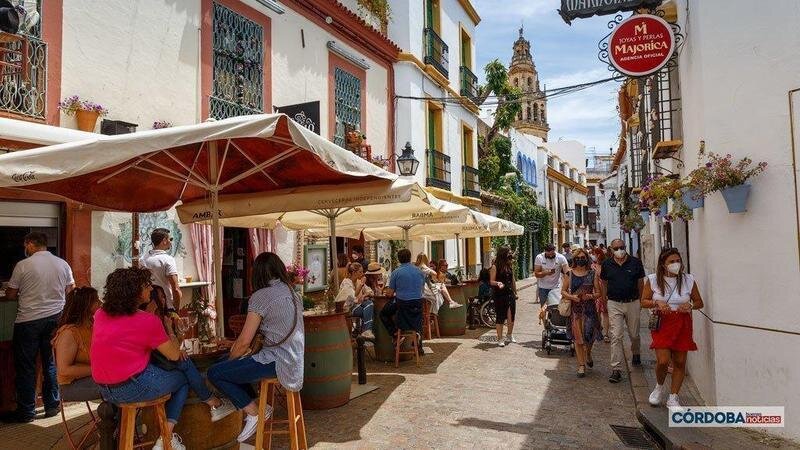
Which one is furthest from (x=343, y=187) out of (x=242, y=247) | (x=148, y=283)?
(x=242, y=247)

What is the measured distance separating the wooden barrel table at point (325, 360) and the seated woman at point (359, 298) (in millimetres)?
1721

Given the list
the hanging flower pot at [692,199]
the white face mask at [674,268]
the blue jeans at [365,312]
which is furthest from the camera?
the blue jeans at [365,312]

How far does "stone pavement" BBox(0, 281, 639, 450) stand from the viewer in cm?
493

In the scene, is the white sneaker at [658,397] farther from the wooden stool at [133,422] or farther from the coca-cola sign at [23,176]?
the coca-cola sign at [23,176]

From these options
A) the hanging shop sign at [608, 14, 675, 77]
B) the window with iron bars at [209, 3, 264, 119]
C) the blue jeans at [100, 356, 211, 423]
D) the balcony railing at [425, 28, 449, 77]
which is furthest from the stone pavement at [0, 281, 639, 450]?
the balcony railing at [425, 28, 449, 77]

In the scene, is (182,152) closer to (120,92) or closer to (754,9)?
(120,92)

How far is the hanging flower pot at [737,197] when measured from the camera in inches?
195

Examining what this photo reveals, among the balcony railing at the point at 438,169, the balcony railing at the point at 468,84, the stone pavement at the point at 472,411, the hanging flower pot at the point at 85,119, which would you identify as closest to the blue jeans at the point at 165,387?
the stone pavement at the point at 472,411

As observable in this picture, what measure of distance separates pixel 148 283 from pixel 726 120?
5.17 m

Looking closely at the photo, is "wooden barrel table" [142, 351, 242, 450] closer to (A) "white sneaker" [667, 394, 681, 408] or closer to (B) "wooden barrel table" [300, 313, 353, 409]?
(B) "wooden barrel table" [300, 313, 353, 409]

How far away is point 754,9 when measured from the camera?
199 inches

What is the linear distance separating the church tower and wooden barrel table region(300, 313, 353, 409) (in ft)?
147

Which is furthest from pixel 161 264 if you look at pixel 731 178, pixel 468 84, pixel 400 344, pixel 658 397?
pixel 468 84

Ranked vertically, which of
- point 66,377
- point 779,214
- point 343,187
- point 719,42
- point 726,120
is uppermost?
point 719,42
